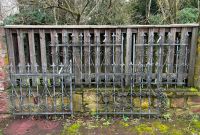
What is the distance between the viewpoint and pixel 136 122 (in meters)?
4.64

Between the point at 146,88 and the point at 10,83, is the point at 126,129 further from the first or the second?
the point at 10,83

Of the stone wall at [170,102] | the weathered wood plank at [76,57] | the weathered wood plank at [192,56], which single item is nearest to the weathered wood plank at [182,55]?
the weathered wood plank at [192,56]

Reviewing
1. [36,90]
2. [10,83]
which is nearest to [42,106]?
[36,90]

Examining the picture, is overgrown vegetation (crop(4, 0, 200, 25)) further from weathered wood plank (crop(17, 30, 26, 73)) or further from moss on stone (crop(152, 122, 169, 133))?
moss on stone (crop(152, 122, 169, 133))

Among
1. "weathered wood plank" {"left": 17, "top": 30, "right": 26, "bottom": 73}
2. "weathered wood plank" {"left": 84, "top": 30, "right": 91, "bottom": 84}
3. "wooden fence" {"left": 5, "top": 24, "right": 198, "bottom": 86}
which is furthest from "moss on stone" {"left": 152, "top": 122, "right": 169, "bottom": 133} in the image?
"weathered wood plank" {"left": 17, "top": 30, "right": 26, "bottom": 73}

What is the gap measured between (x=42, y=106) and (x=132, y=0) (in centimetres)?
622

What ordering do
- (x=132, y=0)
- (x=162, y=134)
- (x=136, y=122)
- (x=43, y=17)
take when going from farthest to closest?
(x=132, y=0) → (x=43, y=17) → (x=136, y=122) → (x=162, y=134)

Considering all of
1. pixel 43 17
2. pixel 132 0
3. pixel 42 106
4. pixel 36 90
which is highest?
pixel 132 0

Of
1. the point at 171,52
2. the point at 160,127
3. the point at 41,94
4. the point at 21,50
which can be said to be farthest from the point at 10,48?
the point at 160,127

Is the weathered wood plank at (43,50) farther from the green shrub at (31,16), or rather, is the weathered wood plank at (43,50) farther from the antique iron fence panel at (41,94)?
the green shrub at (31,16)

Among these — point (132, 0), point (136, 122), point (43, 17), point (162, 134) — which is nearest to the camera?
point (162, 134)

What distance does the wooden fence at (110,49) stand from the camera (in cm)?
452

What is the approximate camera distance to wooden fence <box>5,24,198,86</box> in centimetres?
452

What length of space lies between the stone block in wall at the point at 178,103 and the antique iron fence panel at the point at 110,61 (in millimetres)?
231
